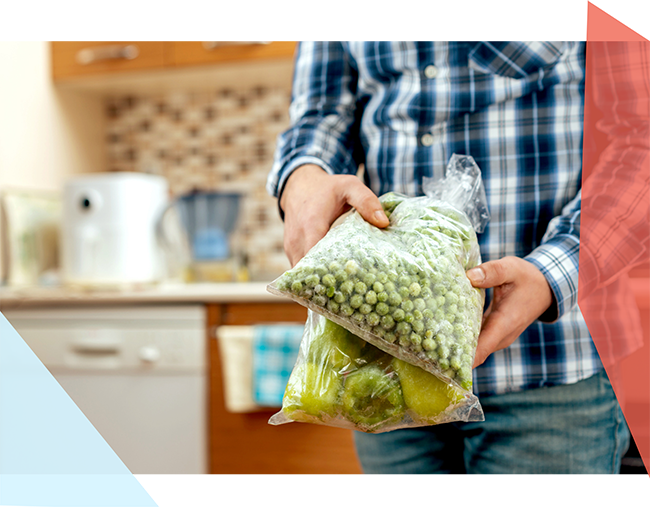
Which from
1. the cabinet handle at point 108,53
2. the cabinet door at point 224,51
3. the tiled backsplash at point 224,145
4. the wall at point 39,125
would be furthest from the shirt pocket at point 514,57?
the wall at point 39,125

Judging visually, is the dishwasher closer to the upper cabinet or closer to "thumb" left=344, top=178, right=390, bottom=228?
the upper cabinet

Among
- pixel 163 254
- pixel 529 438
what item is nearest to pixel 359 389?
pixel 529 438

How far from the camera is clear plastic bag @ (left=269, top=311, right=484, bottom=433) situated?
0.32m

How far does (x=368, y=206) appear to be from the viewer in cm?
36

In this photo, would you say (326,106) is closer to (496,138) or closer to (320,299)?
(496,138)

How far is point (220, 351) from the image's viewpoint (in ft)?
4.81

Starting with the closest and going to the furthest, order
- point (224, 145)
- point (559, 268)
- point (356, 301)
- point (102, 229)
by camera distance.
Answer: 1. point (356, 301)
2. point (559, 268)
3. point (102, 229)
4. point (224, 145)

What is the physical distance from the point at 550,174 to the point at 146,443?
4.43ft

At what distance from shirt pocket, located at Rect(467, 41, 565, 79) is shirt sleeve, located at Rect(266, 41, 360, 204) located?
13 centimetres

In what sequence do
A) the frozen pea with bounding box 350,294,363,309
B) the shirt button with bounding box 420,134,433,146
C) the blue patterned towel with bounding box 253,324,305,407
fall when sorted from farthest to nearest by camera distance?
the blue patterned towel with bounding box 253,324,305,407 < the shirt button with bounding box 420,134,433,146 < the frozen pea with bounding box 350,294,363,309

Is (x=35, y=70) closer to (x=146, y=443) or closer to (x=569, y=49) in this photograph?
(x=146, y=443)

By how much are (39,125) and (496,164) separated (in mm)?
1813

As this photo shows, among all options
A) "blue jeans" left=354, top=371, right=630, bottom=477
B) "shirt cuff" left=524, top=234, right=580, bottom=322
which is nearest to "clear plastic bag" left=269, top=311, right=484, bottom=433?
"shirt cuff" left=524, top=234, right=580, bottom=322
